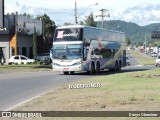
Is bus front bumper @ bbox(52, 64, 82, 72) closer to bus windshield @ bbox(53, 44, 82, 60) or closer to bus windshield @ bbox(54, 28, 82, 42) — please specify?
bus windshield @ bbox(53, 44, 82, 60)

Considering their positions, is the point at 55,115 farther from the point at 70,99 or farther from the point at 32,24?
the point at 32,24

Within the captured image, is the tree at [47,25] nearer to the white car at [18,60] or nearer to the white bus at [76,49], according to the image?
the white car at [18,60]

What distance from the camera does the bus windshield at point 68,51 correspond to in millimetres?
35500

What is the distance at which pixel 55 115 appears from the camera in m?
12.2

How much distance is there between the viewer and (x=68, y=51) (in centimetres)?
3572

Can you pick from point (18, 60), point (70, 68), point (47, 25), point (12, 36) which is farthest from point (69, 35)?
point (47, 25)

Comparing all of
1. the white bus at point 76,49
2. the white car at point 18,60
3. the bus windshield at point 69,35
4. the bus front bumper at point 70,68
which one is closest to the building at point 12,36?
the white car at point 18,60

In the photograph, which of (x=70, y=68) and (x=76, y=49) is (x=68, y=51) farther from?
(x=70, y=68)

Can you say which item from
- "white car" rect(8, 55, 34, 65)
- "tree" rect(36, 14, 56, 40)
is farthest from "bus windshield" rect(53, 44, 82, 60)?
"tree" rect(36, 14, 56, 40)

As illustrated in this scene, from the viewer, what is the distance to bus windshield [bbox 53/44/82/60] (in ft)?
116

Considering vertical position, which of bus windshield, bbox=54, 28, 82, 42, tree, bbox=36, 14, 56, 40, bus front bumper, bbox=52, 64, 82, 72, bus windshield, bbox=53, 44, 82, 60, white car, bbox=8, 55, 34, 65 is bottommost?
white car, bbox=8, 55, 34, 65

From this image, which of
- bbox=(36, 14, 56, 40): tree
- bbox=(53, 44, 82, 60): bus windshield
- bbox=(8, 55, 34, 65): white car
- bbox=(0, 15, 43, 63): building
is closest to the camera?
bbox=(53, 44, 82, 60): bus windshield

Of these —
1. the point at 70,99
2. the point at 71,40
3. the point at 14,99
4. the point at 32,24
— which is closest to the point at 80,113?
the point at 70,99

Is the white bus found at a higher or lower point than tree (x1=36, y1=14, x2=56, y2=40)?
lower
